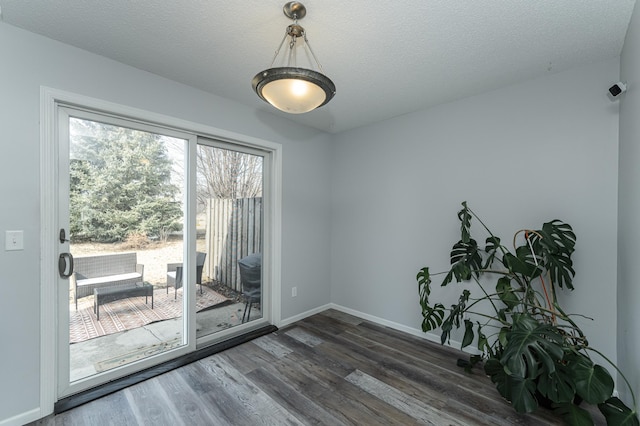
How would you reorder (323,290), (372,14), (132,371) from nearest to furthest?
(372,14) < (132,371) < (323,290)

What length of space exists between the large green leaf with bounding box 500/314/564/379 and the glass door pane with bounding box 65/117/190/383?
267 centimetres

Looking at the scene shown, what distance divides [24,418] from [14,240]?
3.81 ft

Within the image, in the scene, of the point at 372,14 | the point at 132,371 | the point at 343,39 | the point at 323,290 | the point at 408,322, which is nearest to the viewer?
the point at 372,14

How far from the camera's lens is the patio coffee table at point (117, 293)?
7.14 feet

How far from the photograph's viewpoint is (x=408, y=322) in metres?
3.20

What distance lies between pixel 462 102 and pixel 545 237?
156cm

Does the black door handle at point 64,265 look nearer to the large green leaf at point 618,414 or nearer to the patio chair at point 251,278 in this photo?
the patio chair at point 251,278

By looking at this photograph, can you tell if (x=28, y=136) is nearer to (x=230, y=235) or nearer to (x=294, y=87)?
(x=230, y=235)

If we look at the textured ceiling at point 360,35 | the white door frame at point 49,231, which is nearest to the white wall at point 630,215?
the textured ceiling at point 360,35

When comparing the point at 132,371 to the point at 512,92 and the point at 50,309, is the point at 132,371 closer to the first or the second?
the point at 50,309

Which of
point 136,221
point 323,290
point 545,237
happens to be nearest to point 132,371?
point 136,221

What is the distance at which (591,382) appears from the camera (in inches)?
57.6

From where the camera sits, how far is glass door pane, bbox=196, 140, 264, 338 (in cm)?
→ 281

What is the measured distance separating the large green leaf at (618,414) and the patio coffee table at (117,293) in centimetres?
322
